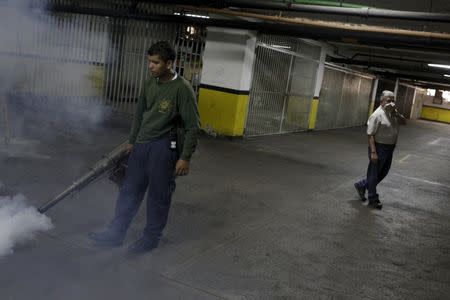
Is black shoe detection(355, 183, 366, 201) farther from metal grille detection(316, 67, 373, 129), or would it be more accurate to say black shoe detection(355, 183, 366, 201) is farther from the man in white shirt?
metal grille detection(316, 67, 373, 129)

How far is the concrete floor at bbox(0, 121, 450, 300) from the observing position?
11.8 feet

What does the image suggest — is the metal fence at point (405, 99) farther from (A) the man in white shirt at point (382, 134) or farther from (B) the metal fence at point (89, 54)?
(A) the man in white shirt at point (382, 134)

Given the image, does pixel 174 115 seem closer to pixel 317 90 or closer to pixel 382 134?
pixel 382 134

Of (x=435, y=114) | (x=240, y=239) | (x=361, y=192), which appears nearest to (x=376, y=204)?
(x=361, y=192)

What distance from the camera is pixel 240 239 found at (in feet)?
15.7

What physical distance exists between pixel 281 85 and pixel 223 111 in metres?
2.70

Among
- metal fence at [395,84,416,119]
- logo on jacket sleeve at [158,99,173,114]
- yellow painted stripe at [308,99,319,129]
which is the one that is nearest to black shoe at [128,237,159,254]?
logo on jacket sleeve at [158,99,173,114]

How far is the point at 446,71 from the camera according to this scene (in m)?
18.4

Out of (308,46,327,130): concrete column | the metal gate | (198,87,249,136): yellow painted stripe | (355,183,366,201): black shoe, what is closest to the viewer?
(355,183,366,201): black shoe

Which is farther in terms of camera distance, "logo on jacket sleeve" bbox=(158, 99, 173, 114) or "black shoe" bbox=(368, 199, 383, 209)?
"black shoe" bbox=(368, 199, 383, 209)

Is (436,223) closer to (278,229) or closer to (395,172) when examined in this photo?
(278,229)

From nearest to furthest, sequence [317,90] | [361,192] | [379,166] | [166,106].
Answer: [166,106] < [379,166] < [361,192] < [317,90]

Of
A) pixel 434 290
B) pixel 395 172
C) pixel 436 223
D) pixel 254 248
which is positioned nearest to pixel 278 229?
pixel 254 248

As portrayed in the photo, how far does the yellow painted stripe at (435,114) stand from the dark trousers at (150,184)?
36944 mm
